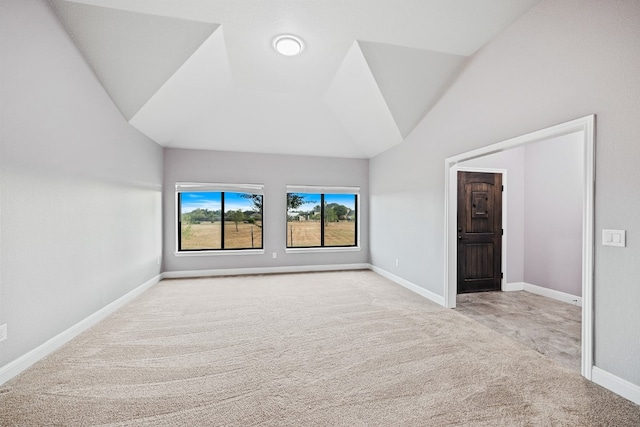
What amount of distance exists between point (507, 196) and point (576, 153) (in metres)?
1.07

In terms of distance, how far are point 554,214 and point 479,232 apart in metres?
1.10

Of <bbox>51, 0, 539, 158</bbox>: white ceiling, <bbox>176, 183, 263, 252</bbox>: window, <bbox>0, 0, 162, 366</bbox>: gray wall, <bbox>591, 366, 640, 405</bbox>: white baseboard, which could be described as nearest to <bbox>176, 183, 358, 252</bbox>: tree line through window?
<bbox>176, 183, 263, 252</bbox>: window

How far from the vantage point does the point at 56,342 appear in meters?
2.57

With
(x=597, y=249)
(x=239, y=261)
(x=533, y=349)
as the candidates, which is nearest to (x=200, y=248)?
(x=239, y=261)

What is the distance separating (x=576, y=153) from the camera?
4.16 metres

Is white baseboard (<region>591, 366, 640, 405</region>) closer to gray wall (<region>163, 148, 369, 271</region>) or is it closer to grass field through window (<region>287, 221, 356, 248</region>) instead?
gray wall (<region>163, 148, 369, 271</region>)

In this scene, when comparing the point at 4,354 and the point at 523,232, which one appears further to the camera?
the point at 523,232

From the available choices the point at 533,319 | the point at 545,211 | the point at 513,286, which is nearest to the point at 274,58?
the point at 533,319

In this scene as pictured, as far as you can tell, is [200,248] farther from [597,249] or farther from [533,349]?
[597,249]

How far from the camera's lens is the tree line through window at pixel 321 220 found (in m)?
6.13

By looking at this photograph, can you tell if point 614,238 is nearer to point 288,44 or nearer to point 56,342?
point 288,44

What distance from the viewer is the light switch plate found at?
1.93m

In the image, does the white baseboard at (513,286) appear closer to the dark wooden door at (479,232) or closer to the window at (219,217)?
the dark wooden door at (479,232)

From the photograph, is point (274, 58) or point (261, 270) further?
point (261, 270)
